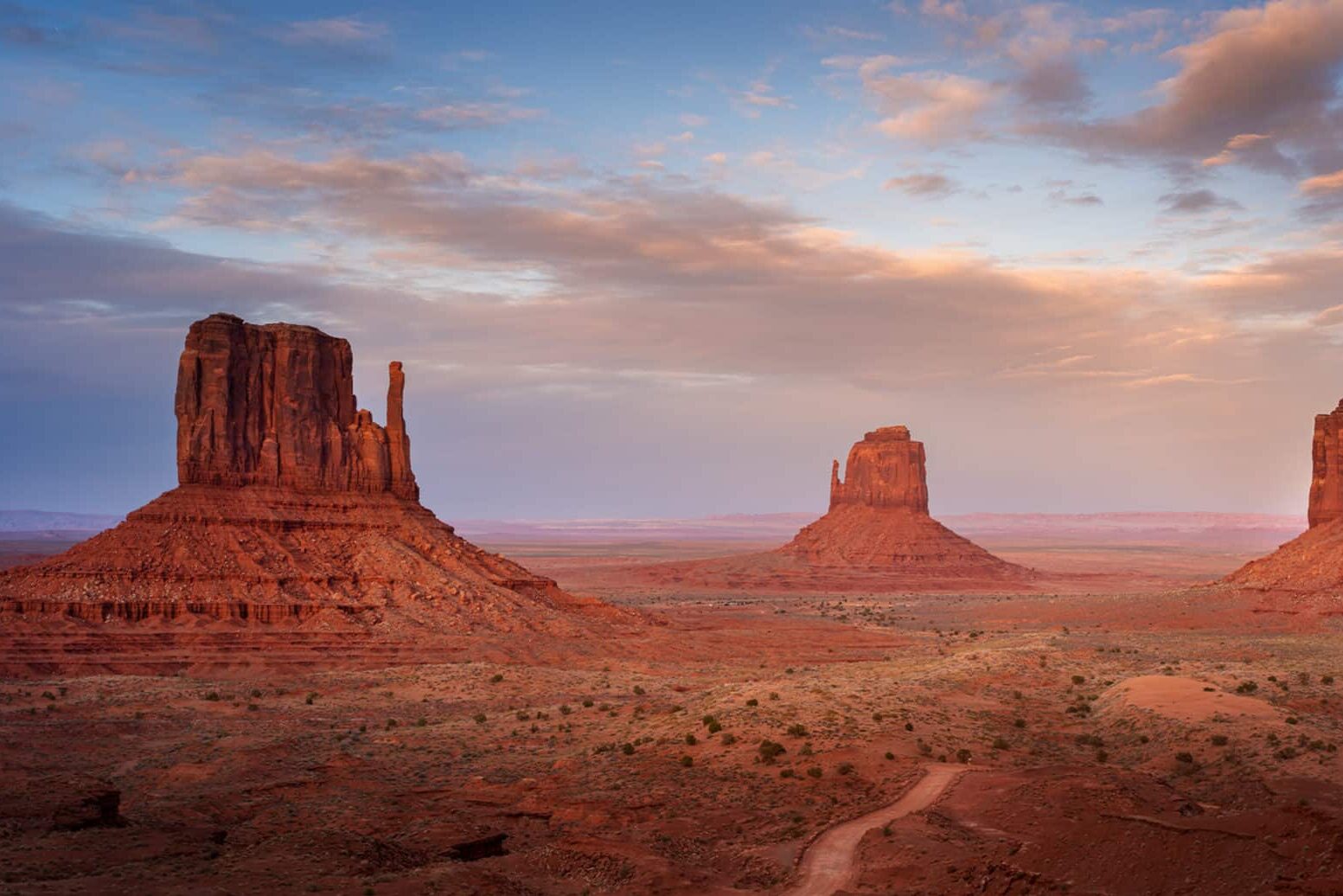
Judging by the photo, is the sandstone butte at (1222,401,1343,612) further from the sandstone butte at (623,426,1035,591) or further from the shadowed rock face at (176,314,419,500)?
the shadowed rock face at (176,314,419,500)

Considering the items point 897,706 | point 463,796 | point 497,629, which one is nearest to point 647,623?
point 497,629

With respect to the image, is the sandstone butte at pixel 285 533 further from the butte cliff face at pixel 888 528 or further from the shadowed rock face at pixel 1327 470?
the butte cliff face at pixel 888 528

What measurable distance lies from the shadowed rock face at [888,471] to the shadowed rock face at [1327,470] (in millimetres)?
73660

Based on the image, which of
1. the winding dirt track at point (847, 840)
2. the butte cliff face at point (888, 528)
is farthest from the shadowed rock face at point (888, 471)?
the winding dirt track at point (847, 840)

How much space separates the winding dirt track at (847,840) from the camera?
79.4 ft

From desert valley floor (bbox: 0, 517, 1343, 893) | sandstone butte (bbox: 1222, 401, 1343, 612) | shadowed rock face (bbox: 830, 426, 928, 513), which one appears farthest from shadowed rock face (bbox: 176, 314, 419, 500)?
shadowed rock face (bbox: 830, 426, 928, 513)

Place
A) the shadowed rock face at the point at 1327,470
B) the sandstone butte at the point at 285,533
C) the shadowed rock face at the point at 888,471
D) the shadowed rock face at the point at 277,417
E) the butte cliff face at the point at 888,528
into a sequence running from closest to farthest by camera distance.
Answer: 1. the sandstone butte at the point at 285,533
2. the shadowed rock face at the point at 277,417
3. the shadowed rock face at the point at 1327,470
4. the butte cliff face at the point at 888,528
5. the shadowed rock face at the point at 888,471

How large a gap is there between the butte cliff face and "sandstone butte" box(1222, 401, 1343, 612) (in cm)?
5979

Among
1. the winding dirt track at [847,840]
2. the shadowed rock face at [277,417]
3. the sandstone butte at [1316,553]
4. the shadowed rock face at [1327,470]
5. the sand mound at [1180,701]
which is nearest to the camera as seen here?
the winding dirt track at [847,840]

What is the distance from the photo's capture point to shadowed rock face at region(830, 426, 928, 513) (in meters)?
164

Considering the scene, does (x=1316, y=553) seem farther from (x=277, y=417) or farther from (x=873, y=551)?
(x=873, y=551)

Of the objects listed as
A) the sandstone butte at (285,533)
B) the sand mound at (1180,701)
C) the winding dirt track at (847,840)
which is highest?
the sandstone butte at (285,533)

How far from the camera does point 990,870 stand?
22.9m

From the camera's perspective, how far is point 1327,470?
9062cm
